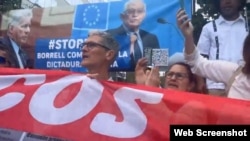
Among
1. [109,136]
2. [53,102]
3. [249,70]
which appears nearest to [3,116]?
[53,102]

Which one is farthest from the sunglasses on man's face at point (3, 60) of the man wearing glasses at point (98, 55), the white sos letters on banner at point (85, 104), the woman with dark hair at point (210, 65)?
the woman with dark hair at point (210, 65)

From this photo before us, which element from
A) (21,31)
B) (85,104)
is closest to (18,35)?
(21,31)

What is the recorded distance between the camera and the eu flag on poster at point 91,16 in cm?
285

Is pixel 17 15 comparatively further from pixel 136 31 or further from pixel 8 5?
pixel 136 31

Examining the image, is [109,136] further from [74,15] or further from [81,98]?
[74,15]

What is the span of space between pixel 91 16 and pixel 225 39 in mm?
947

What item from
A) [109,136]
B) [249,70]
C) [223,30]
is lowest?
[109,136]

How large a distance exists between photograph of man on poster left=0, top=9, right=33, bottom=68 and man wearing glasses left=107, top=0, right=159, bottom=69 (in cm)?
74

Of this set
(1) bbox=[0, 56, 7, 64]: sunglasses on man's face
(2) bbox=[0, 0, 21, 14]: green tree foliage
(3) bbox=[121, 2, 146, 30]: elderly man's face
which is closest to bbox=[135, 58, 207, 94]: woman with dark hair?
(3) bbox=[121, 2, 146, 30]: elderly man's face

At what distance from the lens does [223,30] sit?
2.42 metres

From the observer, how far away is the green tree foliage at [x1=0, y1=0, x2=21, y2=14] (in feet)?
10.8

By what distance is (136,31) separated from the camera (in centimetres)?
271

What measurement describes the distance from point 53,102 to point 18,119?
0.19 metres

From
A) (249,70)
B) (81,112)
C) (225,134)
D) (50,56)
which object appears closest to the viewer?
(225,134)
